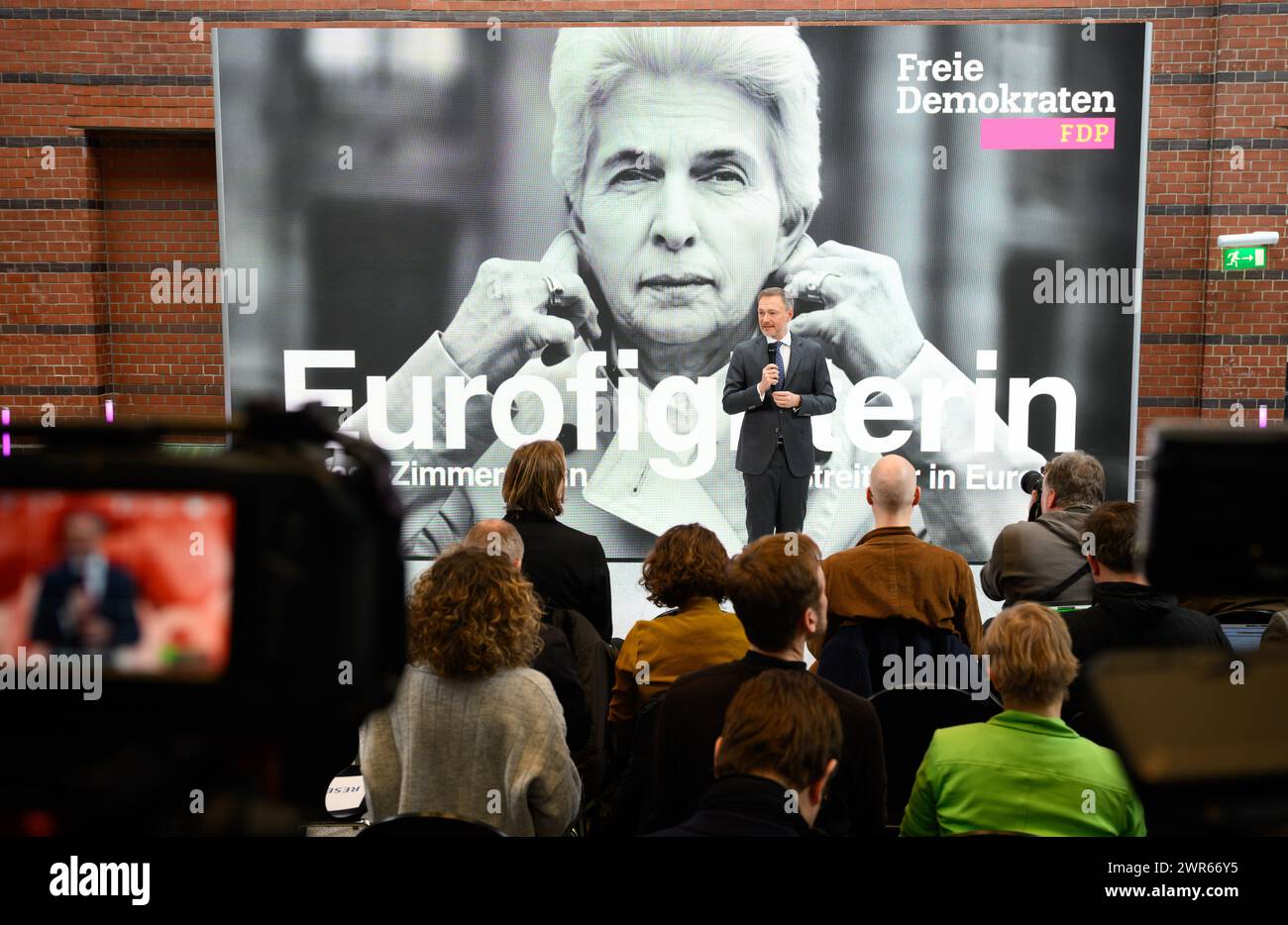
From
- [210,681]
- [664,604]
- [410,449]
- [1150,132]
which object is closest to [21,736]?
[210,681]

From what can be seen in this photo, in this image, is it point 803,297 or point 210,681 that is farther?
point 803,297

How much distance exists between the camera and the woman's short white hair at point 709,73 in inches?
262

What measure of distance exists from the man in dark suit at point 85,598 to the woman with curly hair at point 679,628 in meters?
2.35

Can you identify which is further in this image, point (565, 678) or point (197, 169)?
point (197, 169)

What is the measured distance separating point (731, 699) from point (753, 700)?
1.26 feet

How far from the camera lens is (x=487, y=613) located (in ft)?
8.11

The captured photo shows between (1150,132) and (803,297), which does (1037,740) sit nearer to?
(803,297)

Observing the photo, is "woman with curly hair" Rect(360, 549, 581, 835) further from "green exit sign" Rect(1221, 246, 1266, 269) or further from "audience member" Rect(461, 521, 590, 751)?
"green exit sign" Rect(1221, 246, 1266, 269)

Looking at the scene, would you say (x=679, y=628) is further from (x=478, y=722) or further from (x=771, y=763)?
(x=771, y=763)

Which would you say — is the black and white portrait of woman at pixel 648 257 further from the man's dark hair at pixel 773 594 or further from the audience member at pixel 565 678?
the man's dark hair at pixel 773 594

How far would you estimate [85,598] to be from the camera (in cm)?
68

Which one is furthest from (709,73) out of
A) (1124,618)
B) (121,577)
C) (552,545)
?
(121,577)

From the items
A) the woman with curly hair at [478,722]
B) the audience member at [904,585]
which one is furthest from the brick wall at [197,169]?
the woman with curly hair at [478,722]

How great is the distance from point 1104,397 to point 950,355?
995 millimetres
